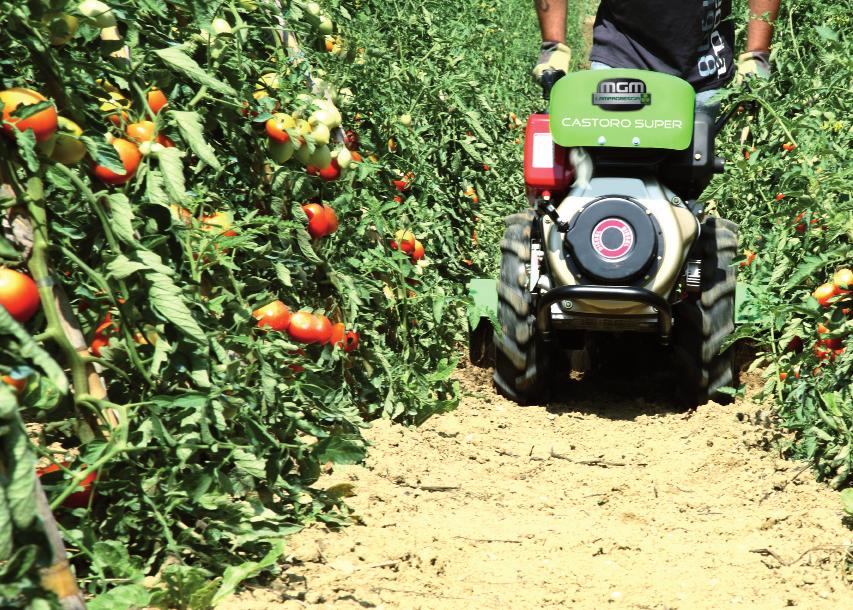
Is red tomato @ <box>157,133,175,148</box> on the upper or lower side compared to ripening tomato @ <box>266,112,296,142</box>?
upper

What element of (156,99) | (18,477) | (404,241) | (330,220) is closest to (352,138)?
(404,241)

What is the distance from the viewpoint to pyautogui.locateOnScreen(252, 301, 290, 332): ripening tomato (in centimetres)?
275

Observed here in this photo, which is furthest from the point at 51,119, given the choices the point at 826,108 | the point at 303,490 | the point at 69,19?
the point at 826,108

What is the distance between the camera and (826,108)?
465 cm

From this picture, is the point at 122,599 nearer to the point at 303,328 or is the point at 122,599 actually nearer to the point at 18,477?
the point at 18,477

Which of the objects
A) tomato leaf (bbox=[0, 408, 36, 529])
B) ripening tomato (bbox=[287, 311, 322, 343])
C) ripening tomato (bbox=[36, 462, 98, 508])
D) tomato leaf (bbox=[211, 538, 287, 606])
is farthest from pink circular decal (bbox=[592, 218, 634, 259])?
tomato leaf (bbox=[0, 408, 36, 529])

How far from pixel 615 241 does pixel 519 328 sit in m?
0.59

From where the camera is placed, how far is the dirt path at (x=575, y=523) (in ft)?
7.60

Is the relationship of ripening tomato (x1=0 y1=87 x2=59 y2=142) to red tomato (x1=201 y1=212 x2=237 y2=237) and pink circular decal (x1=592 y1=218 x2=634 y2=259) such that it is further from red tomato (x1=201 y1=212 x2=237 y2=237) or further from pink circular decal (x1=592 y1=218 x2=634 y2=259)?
pink circular decal (x1=592 y1=218 x2=634 y2=259)

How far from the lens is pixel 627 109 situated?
3789 millimetres

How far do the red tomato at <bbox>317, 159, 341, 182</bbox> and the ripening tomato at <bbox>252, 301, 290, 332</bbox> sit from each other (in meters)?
0.52

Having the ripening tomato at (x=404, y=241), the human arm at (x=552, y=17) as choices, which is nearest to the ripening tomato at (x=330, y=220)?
the ripening tomato at (x=404, y=241)

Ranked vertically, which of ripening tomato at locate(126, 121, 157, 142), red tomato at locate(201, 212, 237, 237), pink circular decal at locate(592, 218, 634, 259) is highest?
ripening tomato at locate(126, 121, 157, 142)

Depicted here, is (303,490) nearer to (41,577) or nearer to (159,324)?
(159,324)
